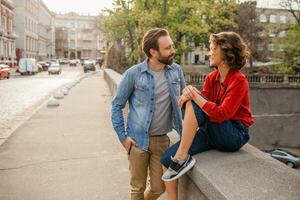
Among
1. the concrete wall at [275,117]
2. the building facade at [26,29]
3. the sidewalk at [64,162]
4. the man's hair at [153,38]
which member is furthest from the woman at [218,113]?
the building facade at [26,29]

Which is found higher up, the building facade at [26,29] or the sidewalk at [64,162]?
the building facade at [26,29]


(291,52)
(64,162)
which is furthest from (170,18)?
(64,162)

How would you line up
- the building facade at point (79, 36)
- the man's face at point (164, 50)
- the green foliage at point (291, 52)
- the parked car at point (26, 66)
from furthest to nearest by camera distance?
1. the building facade at point (79, 36)
2. the parked car at point (26, 66)
3. the green foliage at point (291, 52)
4. the man's face at point (164, 50)

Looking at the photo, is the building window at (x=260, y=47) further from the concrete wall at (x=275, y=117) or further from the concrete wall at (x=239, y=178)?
the concrete wall at (x=239, y=178)

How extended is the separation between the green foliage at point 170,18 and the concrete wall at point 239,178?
72.8 ft

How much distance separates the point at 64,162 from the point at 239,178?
386 centimetres

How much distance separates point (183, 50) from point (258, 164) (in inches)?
978

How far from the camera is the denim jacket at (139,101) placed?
3273 millimetres

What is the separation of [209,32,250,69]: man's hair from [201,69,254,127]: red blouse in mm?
83

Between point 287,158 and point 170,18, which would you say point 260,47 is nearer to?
point 170,18

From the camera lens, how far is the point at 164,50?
3191 millimetres

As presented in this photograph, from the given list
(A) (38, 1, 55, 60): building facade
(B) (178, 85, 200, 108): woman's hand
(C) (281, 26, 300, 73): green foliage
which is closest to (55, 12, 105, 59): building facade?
(A) (38, 1, 55, 60): building facade

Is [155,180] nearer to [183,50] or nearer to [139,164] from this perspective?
[139,164]

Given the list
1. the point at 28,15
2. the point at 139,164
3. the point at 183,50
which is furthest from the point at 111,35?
the point at 28,15
